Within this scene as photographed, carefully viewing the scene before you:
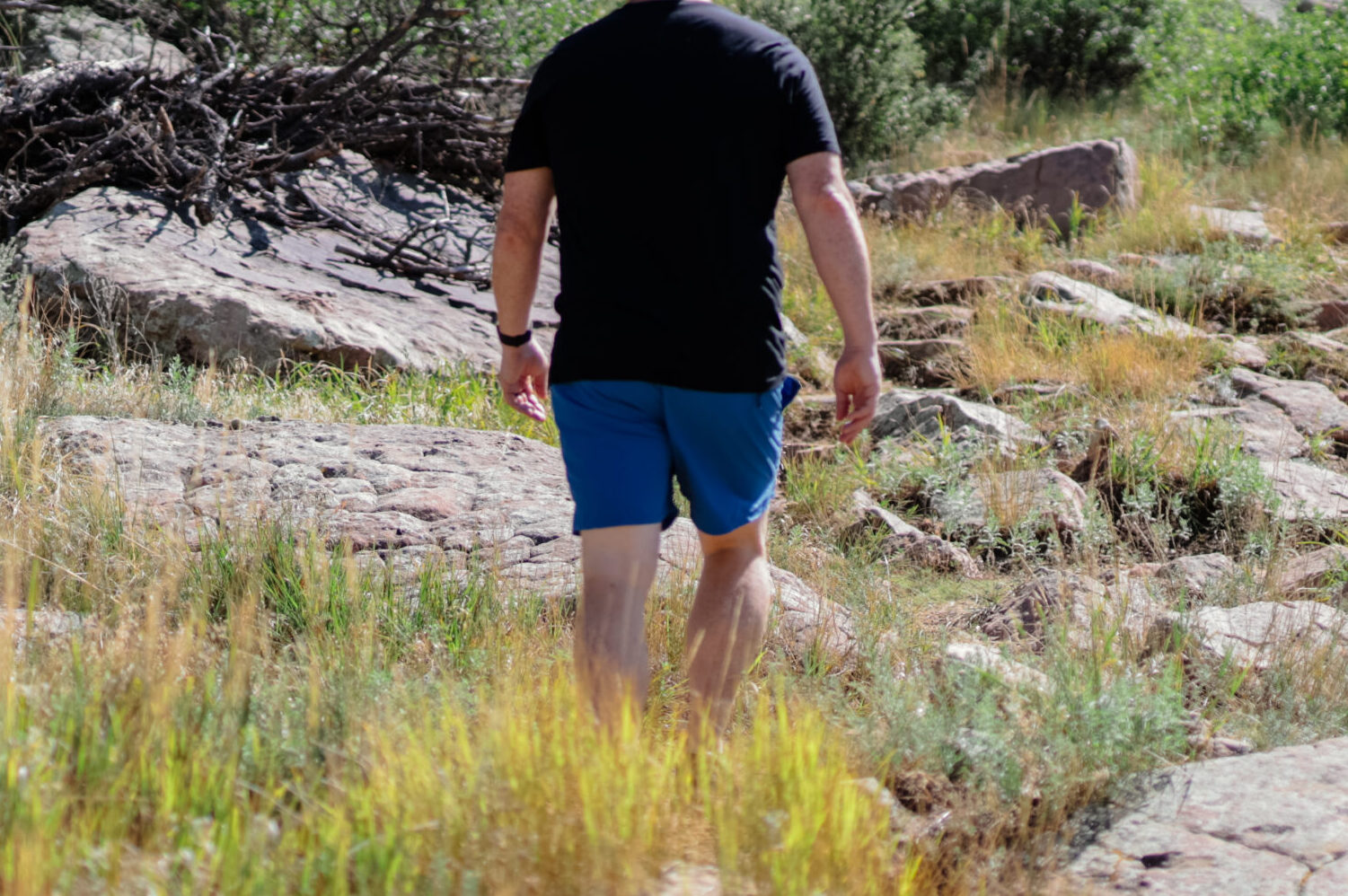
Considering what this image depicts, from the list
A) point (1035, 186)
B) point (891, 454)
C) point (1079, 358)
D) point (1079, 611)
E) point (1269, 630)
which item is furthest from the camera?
point (1035, 186)

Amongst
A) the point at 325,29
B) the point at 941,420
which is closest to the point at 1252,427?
the point at 941,420

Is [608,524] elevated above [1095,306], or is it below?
above

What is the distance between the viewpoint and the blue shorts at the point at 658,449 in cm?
250

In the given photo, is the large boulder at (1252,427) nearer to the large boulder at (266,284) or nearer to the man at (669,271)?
the large boulder at (266,284)

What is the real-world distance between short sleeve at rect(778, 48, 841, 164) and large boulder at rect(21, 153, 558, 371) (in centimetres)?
419

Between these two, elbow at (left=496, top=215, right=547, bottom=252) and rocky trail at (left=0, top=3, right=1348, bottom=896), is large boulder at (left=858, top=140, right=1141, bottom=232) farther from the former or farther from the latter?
elbow at (left=496, top=215, right=547, bottom=252)

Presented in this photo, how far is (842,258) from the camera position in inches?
101

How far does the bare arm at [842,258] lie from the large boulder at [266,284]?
4166mm

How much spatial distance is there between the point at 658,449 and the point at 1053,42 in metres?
15.9

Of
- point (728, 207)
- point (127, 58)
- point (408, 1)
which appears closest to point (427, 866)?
point (728, 207)

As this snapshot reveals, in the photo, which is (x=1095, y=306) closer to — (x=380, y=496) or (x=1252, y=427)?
(x=1252, y=427)

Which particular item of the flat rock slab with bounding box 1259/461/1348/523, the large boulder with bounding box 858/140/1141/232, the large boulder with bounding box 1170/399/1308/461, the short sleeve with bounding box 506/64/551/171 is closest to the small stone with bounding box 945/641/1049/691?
the short sleeve with bounding box 506/64/551/171

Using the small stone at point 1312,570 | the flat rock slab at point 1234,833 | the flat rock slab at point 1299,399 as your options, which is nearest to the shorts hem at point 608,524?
the flat rock slab at point 1234,833

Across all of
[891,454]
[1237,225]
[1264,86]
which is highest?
[1264,86]
